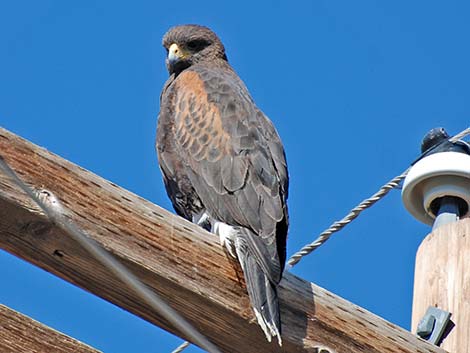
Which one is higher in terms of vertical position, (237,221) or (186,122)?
(186,122)

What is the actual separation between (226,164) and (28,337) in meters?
2.10

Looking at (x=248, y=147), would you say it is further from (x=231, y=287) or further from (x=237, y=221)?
(x=231, y=287)

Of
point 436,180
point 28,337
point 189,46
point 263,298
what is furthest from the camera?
point 189,46

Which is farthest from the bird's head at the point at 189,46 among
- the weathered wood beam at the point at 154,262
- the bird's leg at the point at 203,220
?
the weathered wood beam at the point at 154,262

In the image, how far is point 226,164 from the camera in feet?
16.6

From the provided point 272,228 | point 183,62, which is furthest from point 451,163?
point 183,62

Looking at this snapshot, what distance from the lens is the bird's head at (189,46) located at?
6.95 meters

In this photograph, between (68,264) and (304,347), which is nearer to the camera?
(68,264)

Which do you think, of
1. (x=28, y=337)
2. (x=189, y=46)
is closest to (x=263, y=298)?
(x=28, y=337)

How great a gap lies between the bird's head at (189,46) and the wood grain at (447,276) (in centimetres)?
309

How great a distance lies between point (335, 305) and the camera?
3.45 meters

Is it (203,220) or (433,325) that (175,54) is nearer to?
(203,220)

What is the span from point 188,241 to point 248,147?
1.91 meters

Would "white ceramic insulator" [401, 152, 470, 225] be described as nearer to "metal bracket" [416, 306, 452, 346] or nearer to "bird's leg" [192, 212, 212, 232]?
"metal bracket" [416, 306, 452, 346]
